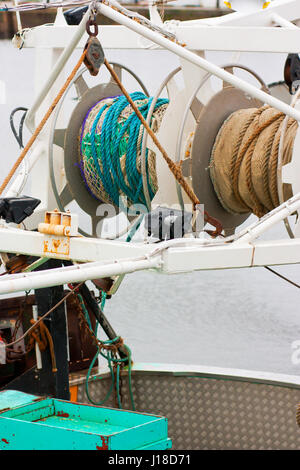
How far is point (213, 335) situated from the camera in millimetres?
12492

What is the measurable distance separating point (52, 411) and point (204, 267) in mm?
1496

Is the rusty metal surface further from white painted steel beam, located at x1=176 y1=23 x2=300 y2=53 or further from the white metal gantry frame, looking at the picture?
white painted steel beam, located at x1=176 y1=23 x2=300 y2=53

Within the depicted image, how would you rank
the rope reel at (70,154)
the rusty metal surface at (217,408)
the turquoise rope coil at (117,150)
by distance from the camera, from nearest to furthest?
the turquoise rope coil at (117,150), the rope reel at (70,154), the rusty metal surface at (217,408)

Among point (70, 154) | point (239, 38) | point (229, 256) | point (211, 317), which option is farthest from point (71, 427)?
point (211, 317)

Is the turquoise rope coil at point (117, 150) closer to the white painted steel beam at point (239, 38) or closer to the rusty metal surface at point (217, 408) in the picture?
the white painted steel beam at point (239, 38)

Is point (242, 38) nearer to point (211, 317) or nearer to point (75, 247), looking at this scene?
point (75, 247)

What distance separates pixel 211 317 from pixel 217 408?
7.36m

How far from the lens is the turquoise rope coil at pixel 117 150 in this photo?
16.6 ft

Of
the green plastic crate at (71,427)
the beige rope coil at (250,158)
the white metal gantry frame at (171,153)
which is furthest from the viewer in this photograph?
the beige rope coil at (250,158)

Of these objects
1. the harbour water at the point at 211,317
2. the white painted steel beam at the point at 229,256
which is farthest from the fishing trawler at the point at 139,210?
the harbour water at the point at 211,317

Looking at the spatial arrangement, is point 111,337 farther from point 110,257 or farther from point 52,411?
point 110,257

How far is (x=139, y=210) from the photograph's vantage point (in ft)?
17.7

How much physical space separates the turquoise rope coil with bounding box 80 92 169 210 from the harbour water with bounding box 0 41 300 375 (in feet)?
13.6
